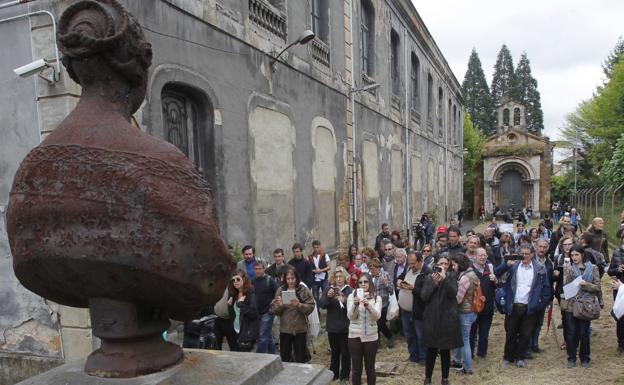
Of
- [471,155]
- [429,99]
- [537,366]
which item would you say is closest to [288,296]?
[537,366]

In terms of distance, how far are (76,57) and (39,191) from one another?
0.63 meters

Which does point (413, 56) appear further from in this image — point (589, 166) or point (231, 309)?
point (589, 166)

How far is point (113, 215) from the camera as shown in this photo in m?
1.94

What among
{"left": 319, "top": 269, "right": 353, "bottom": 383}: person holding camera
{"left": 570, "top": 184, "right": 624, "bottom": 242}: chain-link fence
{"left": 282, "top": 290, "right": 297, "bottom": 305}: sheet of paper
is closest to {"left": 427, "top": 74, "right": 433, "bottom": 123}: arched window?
{"left": 570, "top": 184, "right": 624, "bottom": 242}: chain-link fence

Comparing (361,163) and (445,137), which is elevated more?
(445,137)

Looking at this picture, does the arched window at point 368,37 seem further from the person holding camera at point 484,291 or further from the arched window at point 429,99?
the arched window at point 429,99

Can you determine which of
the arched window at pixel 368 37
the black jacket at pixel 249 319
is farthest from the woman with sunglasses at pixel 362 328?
the arched window at pixel 368 37

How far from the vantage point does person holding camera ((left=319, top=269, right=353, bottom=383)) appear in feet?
17.3

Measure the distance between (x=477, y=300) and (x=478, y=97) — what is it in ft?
182

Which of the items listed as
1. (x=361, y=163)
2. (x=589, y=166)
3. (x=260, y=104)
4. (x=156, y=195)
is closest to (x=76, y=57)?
(x=156, y=195)

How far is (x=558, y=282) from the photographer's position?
20.6 ft

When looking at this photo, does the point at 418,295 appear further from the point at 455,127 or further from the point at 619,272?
the point at 455,127

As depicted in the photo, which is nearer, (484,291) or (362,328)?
(362,328)

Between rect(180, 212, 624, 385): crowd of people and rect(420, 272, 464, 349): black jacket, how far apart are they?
11 mm
